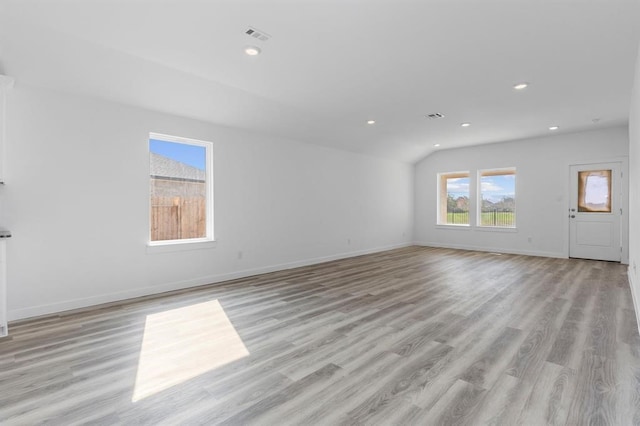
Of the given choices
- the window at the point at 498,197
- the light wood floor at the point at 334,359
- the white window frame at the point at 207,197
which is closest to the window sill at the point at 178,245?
the white window frame at the point at 207,197

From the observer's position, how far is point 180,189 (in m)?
4.79

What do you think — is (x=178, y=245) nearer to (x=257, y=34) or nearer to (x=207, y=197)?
(x=207, y=197)

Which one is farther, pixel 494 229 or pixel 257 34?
pixel 494 229

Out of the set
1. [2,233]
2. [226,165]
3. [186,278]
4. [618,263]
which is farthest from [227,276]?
[618,263]

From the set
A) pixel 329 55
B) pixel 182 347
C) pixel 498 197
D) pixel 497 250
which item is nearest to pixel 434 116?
pixel 329 55

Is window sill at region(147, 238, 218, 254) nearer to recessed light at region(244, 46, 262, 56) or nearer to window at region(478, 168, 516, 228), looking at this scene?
recessed light at region(244, 46, 262, 56)

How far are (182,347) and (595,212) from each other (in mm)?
8151

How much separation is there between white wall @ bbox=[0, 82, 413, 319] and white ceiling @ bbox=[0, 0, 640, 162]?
0.33 metres

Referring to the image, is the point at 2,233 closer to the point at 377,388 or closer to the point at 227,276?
the point at 227,276

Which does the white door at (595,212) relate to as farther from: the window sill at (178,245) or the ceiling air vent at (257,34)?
the window sill at (178,245)

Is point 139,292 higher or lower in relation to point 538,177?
lower

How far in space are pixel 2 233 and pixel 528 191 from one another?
915cm

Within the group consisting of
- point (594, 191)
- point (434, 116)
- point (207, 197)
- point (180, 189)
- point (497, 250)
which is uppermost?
point (434, 116)

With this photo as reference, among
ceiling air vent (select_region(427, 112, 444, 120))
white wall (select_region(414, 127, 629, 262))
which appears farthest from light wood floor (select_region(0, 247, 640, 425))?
white wall (select_region(414, 127, 629, 262))
